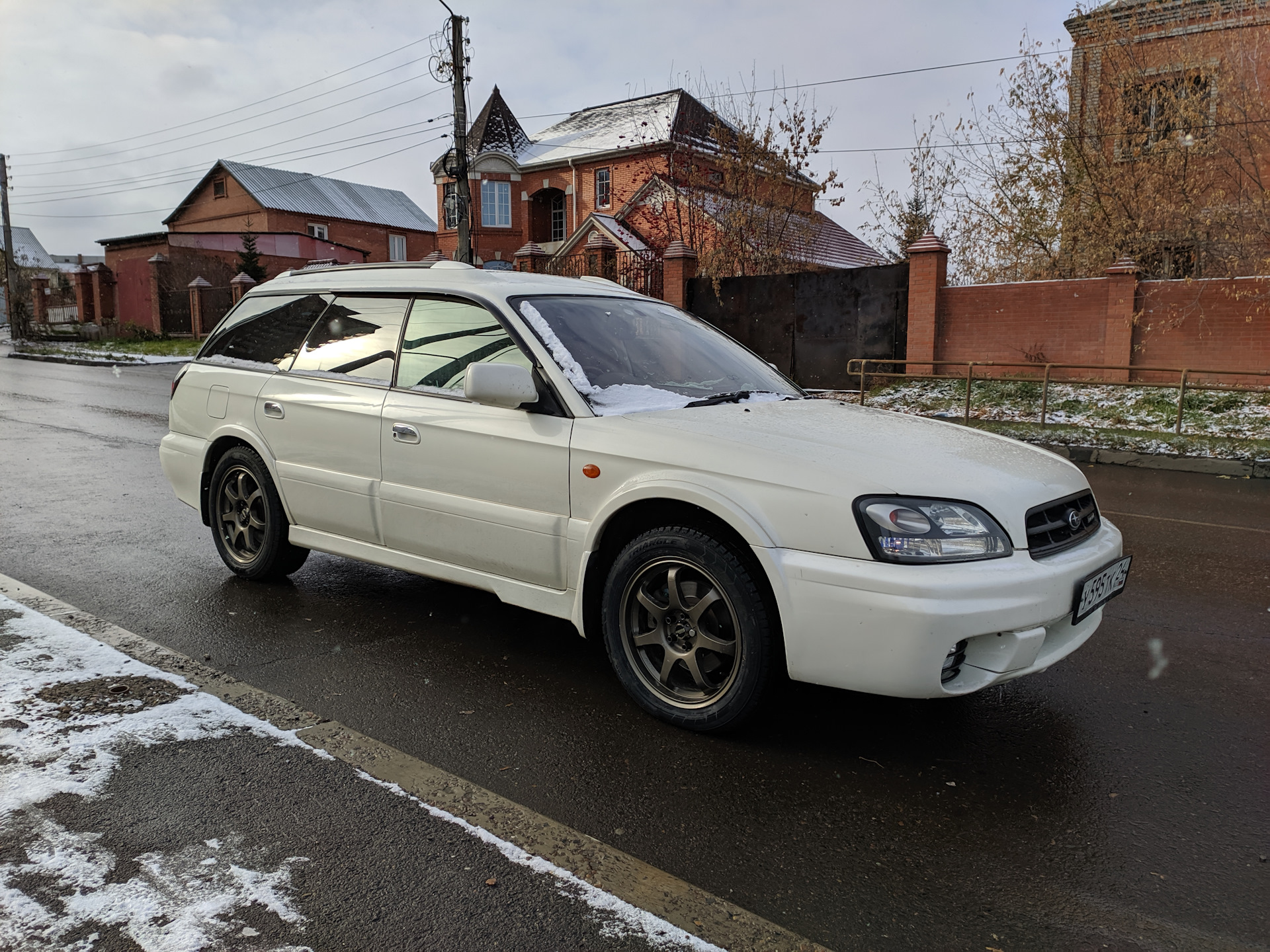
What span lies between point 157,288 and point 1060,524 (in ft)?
140

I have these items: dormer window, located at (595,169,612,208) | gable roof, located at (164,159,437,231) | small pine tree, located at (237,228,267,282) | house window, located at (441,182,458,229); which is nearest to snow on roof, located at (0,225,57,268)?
gable roof, located at (164,159,437,231)

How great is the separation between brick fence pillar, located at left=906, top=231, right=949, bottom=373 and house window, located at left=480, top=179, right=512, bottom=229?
25.6 m

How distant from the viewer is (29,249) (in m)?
101

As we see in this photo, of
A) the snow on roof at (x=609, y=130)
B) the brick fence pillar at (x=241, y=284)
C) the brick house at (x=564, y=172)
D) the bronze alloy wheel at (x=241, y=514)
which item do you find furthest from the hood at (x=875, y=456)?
the brick fence pillar at (x=241, y=284)

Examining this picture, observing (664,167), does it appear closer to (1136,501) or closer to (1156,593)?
(1136,501)

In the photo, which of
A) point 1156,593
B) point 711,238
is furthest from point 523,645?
point 711,238

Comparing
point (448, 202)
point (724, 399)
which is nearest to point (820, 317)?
point (724, 399)

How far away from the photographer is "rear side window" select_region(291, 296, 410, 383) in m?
4.51

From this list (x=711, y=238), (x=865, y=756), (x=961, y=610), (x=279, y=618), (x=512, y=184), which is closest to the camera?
(x=961, y=610)

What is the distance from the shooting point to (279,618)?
466cm

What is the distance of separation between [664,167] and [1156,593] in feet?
103

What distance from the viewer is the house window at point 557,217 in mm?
40438

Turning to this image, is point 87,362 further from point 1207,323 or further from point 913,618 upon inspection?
point 913,618

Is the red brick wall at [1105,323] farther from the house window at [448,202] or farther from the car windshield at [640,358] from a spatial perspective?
the house window at [448,202]
